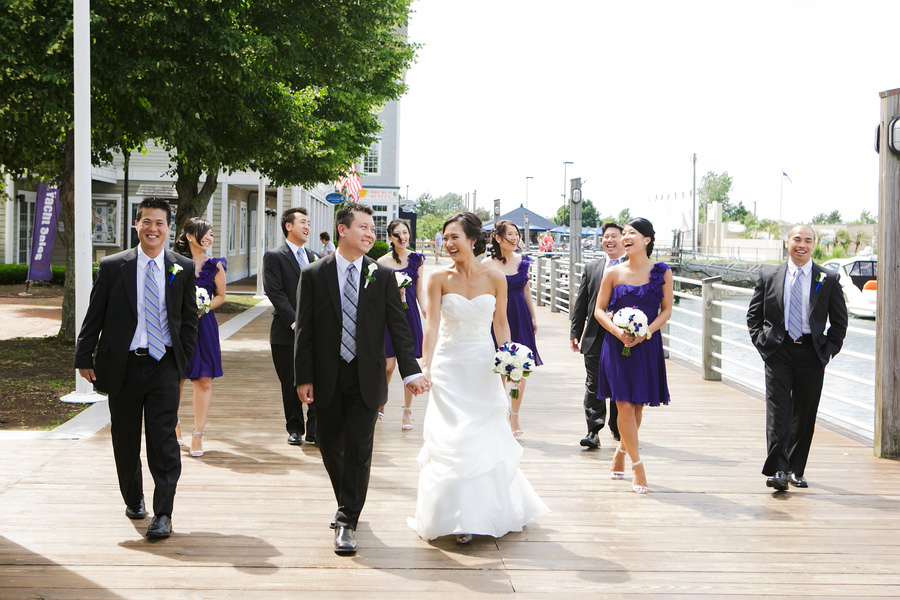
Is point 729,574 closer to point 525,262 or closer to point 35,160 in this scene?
point 525,262

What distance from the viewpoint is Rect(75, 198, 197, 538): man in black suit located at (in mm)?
4656

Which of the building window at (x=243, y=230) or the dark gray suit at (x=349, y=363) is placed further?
the building window at (x=243, y=230)

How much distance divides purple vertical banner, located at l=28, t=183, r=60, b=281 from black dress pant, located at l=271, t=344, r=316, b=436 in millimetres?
19293

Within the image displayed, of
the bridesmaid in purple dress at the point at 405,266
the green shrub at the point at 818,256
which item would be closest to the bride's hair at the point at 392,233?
the bridesmaid in purple dress at the point at 405,266

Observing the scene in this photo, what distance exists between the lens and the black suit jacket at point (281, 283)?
22.5ft

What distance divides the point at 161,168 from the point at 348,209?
87.6 ft

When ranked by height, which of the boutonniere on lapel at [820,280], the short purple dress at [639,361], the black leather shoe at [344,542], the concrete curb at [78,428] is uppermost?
the boutonniere on lapel at [820,280]

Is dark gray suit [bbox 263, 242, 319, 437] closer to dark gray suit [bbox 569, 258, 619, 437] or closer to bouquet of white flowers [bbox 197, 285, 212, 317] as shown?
bouquet of white flowers [bbox 197, 285, 212, 317]

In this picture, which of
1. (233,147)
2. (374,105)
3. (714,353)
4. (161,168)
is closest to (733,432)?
(714,353)

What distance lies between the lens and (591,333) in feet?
23.9

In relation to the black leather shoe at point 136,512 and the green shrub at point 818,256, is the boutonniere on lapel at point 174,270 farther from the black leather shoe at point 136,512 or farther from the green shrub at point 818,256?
the green shrub at point 818,256

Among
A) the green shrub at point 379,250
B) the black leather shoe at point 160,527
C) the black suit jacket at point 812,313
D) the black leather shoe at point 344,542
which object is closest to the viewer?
the black leather shoe at point 344,542

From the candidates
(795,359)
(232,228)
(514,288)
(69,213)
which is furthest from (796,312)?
(232,228)

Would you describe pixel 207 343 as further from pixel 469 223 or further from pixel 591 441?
pixel 591 441
